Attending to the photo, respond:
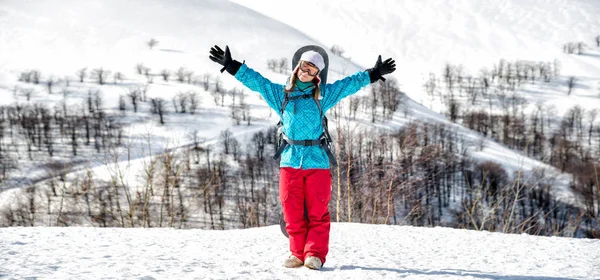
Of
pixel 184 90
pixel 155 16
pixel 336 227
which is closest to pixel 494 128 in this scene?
pixel 184 90

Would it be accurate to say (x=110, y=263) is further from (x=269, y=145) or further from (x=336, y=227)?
(x=269, y=145)

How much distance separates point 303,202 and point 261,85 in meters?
1.06

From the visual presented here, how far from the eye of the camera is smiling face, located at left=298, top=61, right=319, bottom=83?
134 inches

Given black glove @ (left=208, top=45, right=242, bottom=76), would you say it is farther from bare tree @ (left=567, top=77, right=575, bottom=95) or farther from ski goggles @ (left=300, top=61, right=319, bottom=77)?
bare tree @ (left=567, top=77, right=575, bottom=95)

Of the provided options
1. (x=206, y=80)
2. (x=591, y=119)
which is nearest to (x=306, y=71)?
(x=206, y=80)

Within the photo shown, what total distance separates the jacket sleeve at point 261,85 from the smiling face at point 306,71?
24 centimetres

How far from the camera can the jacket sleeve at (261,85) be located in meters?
3.49

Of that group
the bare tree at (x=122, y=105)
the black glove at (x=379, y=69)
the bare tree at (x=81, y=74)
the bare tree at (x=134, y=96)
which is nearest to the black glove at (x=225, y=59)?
the black glove at (x=379, y=69)

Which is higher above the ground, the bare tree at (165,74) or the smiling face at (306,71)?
the bare tree at (165,74)

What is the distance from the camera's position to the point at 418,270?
125 inches

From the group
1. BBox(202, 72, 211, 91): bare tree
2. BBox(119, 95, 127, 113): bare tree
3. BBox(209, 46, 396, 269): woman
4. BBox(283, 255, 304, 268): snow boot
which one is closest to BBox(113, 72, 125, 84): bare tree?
BBox(202, 72, 211, 91): bare tree

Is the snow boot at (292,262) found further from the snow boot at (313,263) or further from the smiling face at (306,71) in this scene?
the smiling face at (306,71)

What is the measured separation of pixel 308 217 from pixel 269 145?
66.4 meters

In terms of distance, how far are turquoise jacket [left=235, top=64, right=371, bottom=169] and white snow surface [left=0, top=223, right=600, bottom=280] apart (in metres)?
0.85
